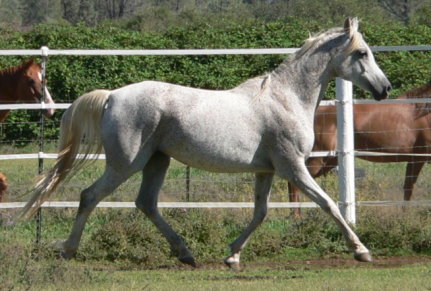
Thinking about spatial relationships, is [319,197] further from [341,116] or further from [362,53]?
[341,116]

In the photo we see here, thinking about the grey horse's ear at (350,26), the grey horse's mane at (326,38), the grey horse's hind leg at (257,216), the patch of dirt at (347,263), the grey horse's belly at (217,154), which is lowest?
the patch of dirt at (347,263)

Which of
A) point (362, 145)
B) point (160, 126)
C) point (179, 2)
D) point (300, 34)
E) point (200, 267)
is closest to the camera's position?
point (160, 126)

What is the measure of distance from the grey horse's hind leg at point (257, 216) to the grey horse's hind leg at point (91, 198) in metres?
1.25

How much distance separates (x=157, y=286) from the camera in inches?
297

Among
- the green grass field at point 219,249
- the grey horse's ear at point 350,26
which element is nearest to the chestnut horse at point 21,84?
the green grass field at point 219,249

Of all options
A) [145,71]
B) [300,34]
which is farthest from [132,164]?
[300,34]

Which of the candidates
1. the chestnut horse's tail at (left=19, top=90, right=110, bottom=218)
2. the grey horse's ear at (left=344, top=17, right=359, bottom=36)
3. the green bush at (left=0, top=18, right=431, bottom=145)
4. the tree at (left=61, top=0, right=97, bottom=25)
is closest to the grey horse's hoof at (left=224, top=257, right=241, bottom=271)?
the chestnut horse's tail at (left=19, top=90, right=110, bottom=218)

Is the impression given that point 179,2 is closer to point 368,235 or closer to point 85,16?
point 85,16

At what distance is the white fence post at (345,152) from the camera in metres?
10.1

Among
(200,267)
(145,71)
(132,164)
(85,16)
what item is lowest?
(200,267)

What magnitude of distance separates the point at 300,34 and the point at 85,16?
3108cm

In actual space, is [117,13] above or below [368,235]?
above

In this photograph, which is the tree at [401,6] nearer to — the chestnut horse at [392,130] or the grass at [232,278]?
the chestnut horse at [392,130]

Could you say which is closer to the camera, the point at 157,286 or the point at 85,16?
the point at 157,286
